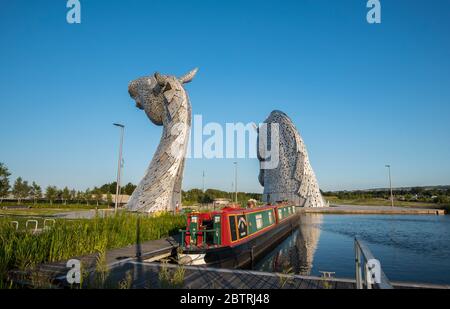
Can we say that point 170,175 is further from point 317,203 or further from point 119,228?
point 317,203

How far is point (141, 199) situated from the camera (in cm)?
2748

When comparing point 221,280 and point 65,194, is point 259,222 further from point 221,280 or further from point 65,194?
point 65,194

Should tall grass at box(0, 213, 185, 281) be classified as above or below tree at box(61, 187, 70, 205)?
below

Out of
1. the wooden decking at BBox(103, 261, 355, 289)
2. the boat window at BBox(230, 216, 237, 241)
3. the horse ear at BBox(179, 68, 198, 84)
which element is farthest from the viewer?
the horse ear at BBox(179, 68, 198, 84)

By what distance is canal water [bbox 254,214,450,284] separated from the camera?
1251 centimetres

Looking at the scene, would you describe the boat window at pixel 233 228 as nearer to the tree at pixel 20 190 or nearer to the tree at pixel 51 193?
the tree at pixel 51 193

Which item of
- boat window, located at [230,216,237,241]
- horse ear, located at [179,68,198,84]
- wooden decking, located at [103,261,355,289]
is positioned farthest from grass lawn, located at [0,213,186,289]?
horse ear, located at [179,68,198,84]

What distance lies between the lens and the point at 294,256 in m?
16.2

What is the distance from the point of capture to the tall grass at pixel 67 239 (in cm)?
820

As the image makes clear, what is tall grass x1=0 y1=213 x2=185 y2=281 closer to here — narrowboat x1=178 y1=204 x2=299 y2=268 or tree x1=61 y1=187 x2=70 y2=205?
narrowboat x1=178 y1=204 x2=299 y2=268

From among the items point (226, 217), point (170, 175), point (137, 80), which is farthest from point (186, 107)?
point (226, 217)

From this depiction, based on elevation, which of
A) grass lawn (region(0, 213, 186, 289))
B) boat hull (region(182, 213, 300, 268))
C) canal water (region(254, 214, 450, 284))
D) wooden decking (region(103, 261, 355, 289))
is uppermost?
grass lawn (region(0, 213, 186, 289))

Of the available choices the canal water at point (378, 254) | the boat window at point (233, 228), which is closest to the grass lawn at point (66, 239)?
the boat window at point (233, 228)
